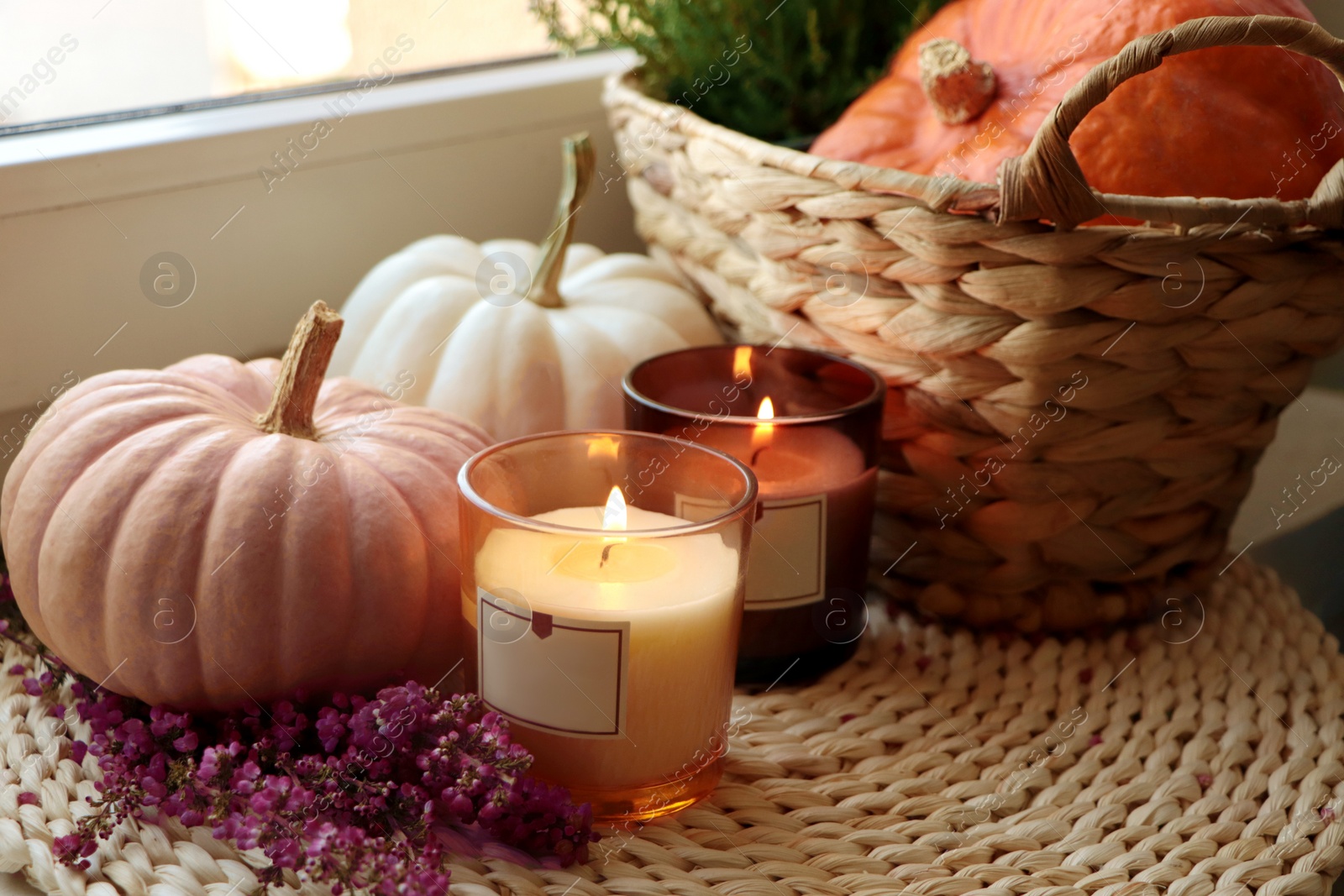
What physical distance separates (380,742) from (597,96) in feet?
2.66

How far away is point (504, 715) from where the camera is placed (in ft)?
2.10

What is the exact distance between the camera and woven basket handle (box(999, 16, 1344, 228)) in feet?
2.13

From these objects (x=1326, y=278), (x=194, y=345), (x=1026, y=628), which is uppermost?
(x=1326, y=278)

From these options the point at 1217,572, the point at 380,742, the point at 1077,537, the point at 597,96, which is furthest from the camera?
the point at 597,96

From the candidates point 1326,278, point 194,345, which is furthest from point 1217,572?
point 194,345

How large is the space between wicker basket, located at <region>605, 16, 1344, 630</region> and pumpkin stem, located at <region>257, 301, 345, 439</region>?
1.04ft

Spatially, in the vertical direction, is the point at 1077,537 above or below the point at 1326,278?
below

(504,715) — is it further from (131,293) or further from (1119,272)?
(131,293)

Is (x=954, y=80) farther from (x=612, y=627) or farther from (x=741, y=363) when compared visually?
(x=612, y=627)

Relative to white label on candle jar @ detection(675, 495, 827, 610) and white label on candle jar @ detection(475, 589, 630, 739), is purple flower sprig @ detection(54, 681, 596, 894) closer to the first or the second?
white label on candle jar @ detection(475, 589, 630, 739)

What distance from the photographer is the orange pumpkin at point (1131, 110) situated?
0.76 metres

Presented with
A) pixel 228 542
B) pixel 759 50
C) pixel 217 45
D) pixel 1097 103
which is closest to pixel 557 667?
pixel 228 542

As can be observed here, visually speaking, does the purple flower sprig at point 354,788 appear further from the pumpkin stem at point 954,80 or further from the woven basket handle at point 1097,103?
the pumpkin stem at point 954,80

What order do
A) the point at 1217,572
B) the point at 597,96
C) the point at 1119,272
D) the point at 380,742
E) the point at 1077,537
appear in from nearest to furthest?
1. the point at 380,742
2. the point at 1119,272
3. the point at 1077,537
4. the point at 1217,572
5. the point at 597,96
